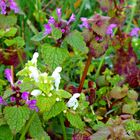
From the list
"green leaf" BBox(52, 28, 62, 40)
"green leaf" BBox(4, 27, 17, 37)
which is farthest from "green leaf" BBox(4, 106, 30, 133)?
"green leaf" BBox(4, 27, 17, 37)

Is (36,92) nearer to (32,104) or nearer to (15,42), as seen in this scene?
(32,104)

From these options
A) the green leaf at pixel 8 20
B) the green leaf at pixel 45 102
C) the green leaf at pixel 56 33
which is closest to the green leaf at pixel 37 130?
the green leaf at pixel 45 102

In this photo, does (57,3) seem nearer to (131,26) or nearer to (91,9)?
(91,9)

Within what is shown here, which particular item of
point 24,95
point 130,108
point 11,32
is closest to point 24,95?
point 24,95

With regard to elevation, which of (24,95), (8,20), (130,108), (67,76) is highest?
(8,20)

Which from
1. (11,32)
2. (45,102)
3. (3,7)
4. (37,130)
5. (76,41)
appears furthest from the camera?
(3,7)

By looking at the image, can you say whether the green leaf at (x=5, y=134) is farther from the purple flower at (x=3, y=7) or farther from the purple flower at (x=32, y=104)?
the purple flower at (x=3, y=7)

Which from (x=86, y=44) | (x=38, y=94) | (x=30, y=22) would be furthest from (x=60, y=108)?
(x=30, y=22)
